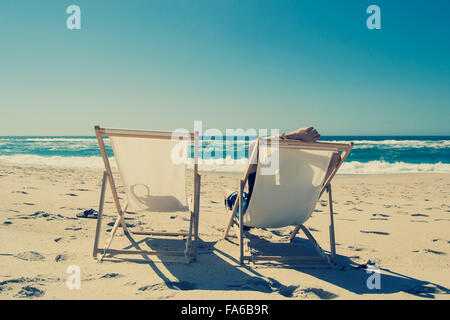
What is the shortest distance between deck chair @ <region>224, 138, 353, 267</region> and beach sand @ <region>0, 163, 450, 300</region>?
0.20 meters

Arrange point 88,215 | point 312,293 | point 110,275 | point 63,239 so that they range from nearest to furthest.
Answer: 1. point 312,293
2. point 110,275
3. point 63,239
4. point 88,215

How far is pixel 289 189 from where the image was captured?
284 centimetres

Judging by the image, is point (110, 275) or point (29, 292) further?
point (110, 275)

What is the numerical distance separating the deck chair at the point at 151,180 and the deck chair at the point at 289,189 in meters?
0.55

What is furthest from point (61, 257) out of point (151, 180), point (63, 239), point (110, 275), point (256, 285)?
point (256, 285)

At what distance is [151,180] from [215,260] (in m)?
1.06

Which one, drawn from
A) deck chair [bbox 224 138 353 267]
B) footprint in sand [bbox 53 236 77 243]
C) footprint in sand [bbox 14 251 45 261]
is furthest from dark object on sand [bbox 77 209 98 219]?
deck chair [bbox 224 138 353 267]

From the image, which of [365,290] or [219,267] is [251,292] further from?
[365,290]

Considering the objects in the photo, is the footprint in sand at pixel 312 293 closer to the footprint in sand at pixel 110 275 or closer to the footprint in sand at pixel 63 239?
the footprint in sand at pixel 110 275

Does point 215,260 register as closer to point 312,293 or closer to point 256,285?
point 256,285

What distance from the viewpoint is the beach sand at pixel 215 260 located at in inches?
88.3

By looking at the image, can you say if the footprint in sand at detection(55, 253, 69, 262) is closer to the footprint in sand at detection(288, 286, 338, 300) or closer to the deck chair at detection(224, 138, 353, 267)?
the deck chair at detection(224, 138, 353, 267)

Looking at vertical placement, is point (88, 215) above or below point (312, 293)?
above
